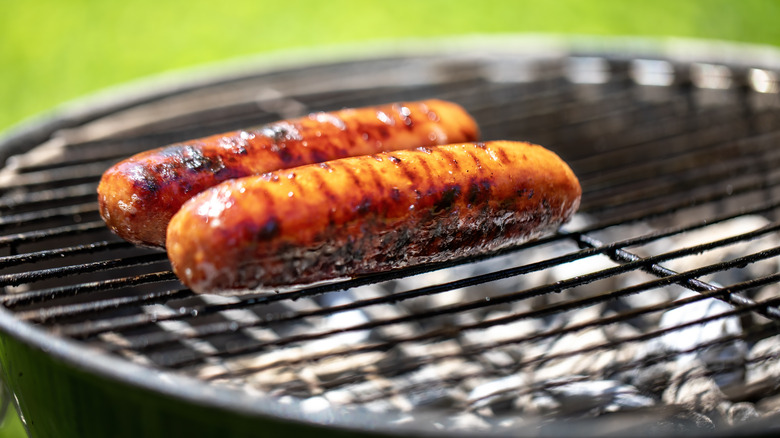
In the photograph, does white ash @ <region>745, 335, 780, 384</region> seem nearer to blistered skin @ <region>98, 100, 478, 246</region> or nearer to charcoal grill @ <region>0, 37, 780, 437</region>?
charcoal grill @ <region>0, 37, 780, 437</region>

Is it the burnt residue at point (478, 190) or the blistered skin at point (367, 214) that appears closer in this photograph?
the blistered skin at point (367, 214)

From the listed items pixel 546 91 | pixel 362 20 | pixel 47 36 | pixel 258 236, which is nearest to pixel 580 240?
pixel 258 236

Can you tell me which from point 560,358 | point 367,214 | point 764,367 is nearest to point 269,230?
point 367,214

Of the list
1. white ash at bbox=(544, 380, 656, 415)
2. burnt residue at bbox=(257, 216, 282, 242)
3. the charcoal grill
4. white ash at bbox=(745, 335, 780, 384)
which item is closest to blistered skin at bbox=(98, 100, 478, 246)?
the charcoal grill

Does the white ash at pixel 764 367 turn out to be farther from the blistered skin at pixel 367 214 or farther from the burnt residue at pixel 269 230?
the burnt residue at pixel 269 230

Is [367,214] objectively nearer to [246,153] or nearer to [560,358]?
[246,153]

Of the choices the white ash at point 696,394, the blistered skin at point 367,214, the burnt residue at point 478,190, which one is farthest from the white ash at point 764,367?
the burnt residue at point 478,190
